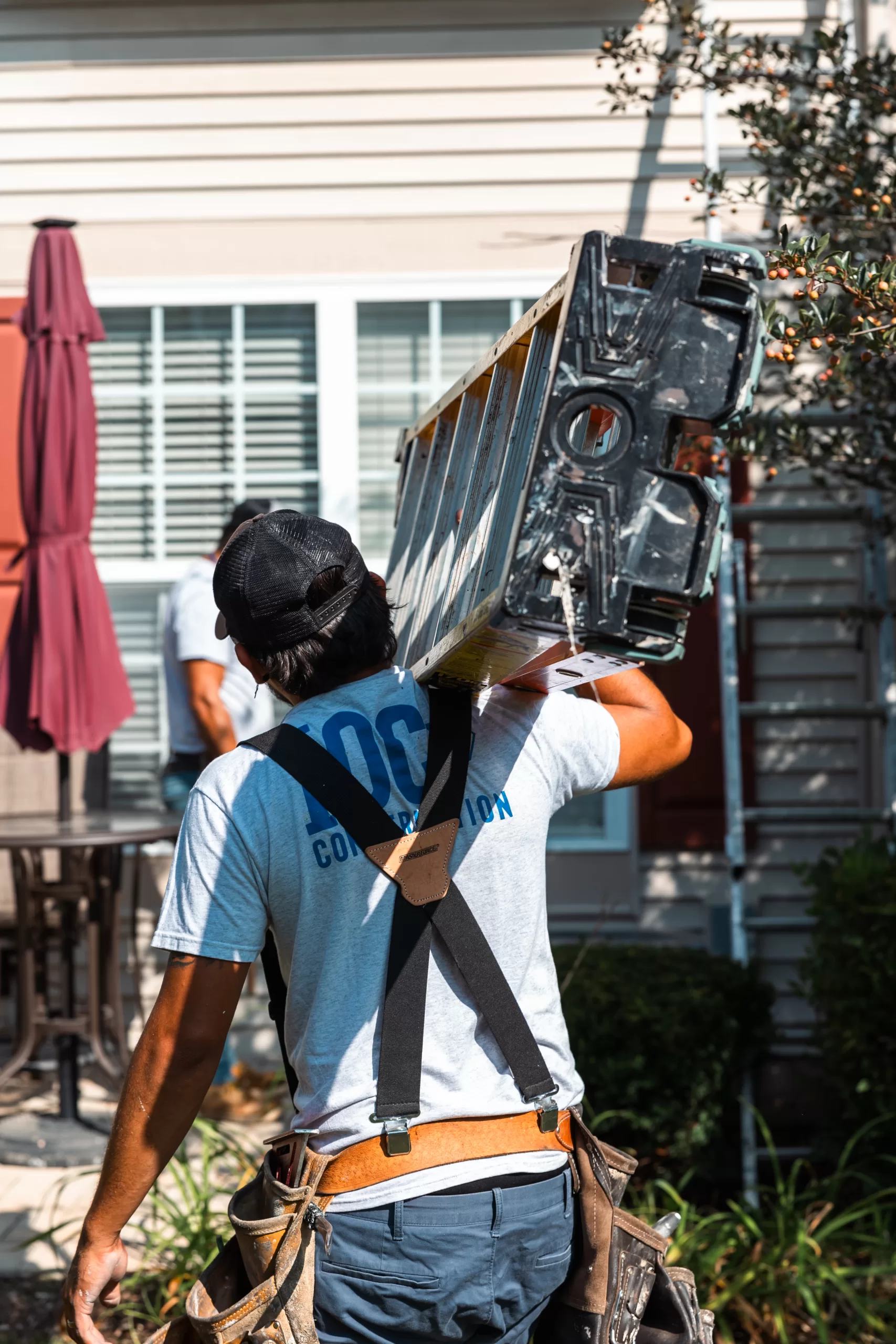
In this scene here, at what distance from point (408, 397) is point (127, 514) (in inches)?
51.4

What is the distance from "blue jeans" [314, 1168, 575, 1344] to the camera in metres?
1.66

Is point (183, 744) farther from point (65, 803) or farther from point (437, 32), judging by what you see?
point (437, 32)

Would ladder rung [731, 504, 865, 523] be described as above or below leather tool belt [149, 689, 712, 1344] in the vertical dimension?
above

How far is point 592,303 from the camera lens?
1349 mm

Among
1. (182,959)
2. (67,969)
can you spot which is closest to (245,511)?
(67,969)

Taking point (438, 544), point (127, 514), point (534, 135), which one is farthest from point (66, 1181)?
point (534, 135)

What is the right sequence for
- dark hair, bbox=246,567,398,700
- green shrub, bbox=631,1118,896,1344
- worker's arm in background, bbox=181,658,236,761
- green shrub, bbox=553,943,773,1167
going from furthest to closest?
worker's arm in background, bbox=181,658,236,761
green shrub, bbox=553,943,773,1167
green shrub, bbox=631,1118,896,1344
dark hair, bbox=246,567,398,700

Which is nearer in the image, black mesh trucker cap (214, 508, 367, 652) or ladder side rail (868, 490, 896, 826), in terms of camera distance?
black mesh trucker cap (214, 508, 367, 652)

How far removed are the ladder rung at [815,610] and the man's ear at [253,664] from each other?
3.22 m

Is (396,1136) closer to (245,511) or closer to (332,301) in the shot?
(245,511)

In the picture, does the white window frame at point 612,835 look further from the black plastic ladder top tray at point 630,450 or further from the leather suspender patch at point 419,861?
the black plastic ladder top tray at point 630,450

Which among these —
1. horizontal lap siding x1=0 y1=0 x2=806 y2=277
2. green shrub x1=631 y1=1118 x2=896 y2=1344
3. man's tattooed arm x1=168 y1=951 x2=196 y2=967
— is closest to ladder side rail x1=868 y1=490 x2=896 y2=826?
horizontal lap siding x1=0 y1=0 x2=806 y2=277

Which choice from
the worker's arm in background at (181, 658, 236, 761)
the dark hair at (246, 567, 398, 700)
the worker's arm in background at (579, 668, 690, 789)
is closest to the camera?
the dark hair at (246, 567, 398, 700)

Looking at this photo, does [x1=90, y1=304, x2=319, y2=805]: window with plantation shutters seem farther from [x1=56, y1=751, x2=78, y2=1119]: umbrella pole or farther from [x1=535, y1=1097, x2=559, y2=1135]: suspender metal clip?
[x1=535, y1=1097, x2=559, y2=1135]: suspender metal clip
